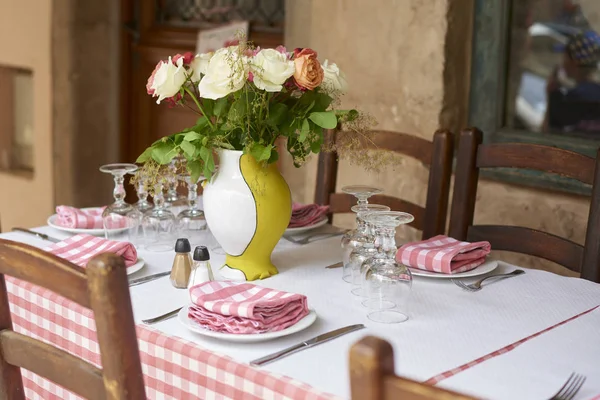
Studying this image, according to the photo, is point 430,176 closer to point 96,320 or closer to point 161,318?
point 161,318

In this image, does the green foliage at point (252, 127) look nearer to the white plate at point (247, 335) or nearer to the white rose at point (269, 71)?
the white rose at point (269, 71)

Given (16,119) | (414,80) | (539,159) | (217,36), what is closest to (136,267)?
(539,159)

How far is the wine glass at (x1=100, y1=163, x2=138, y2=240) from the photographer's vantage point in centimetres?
199

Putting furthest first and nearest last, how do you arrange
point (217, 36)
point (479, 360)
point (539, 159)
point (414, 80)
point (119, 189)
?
point (217, 36) < point (414, 80) < point (539, 159) < point (119, 189) < point (479, 360)

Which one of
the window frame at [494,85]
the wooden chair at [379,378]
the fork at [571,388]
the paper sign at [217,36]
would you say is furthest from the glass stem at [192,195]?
the paper sign at [217,36]

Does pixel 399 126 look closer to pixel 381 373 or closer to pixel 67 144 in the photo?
pixel 67 144

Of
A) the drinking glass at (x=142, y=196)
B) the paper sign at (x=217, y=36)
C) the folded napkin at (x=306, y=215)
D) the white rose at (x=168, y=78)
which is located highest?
the paper sign at (x=217, y=36)

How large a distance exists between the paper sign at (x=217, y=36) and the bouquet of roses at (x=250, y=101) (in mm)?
1879

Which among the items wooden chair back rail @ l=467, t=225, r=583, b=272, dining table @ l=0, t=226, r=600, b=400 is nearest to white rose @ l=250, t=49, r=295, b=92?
dining table @ l=0, t=226, r=600, b=400

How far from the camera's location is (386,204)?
241 centimetres

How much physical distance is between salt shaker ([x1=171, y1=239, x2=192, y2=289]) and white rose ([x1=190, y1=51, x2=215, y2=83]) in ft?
1.10

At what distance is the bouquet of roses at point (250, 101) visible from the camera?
5.48 ft

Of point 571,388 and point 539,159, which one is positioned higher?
point 539,159

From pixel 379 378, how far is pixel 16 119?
12.3ft
